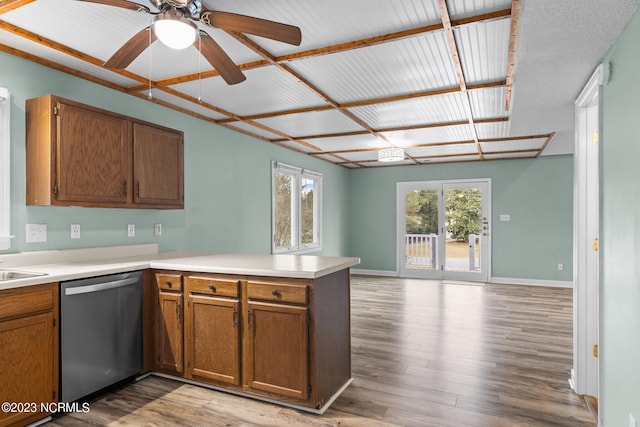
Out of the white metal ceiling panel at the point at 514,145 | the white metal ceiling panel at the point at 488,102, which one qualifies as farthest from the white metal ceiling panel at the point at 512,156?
the white metal ceiling panel at the point at 488,102

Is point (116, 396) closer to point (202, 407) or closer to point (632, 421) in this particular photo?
point (202, 407)

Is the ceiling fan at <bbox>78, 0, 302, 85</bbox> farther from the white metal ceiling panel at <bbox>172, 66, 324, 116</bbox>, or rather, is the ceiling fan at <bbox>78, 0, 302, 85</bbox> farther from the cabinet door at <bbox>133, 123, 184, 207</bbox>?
the cabinet door at <bbox>133, 123, 184, 207</bbox>

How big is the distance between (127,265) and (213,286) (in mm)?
677

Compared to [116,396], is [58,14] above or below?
above

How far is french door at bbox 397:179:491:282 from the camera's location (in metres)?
7.52

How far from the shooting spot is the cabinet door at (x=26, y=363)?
2088 millimetres

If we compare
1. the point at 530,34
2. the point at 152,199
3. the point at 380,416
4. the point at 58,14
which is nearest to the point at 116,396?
the point at 152,199

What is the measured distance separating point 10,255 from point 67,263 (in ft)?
1.17

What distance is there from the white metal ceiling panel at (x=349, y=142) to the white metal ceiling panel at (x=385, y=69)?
1.70 m

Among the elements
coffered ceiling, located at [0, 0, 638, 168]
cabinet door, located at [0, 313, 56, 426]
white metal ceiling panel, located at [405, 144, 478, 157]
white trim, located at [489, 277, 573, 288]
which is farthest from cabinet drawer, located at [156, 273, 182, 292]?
white trim, located at [489, 277, 573, 288]

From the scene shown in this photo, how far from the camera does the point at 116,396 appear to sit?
8.71 ft

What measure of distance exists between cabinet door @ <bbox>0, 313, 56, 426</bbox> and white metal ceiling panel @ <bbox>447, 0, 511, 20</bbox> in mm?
2944

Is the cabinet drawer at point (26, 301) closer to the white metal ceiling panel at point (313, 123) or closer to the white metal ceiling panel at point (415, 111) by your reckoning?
the white metal ceiling panel at point (313, 123)

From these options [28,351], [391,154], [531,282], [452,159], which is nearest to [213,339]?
[28,351]
